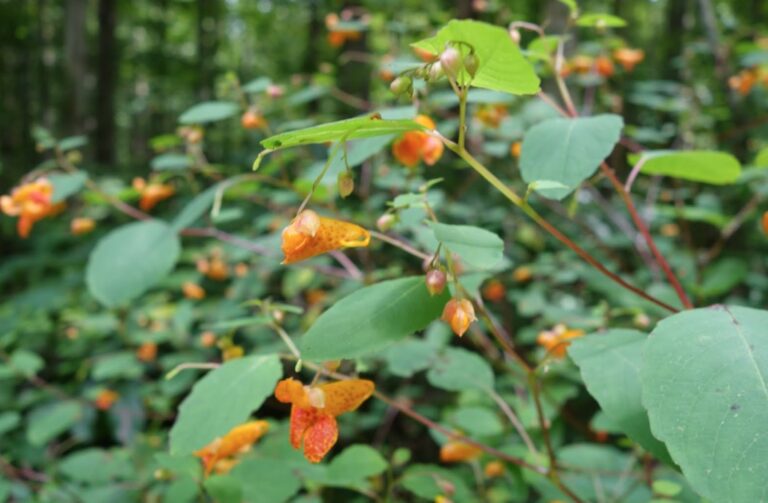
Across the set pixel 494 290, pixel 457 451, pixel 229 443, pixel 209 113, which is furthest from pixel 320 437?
pixel 494 290

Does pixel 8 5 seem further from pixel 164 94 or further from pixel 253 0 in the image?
pixel 164 94

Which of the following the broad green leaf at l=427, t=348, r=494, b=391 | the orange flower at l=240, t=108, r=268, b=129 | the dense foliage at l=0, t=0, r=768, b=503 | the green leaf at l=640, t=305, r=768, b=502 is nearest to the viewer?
the green leaf at l=640, t=305, r=768, b=502

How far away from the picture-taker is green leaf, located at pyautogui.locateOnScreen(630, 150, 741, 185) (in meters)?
1.08

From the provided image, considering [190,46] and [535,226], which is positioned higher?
[535,226]

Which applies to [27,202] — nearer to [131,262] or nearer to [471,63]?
[131,262]

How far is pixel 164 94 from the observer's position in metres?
18.3

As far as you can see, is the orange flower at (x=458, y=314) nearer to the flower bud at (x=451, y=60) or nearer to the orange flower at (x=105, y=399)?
the flower bud at (x=451, y=60)

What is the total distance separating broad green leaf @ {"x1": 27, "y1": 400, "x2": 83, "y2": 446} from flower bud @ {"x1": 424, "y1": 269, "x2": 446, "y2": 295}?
245cm

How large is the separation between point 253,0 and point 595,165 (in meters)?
14.2

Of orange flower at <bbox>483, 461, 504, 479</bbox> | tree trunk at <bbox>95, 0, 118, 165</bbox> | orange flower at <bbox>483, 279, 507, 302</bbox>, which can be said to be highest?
orange flower at <bbox>483, 461, 504, 479</bbox>

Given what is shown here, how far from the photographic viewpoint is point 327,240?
0.82 m

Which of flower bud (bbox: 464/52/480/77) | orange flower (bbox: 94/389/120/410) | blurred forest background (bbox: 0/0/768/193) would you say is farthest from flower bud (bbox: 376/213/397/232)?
orange flower (bbox: 94/389/120/410)

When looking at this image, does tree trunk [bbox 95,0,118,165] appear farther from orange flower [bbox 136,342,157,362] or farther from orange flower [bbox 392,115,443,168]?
orange flower [bbox 392,115,443,168]

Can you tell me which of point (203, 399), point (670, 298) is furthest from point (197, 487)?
point (670, 298)
